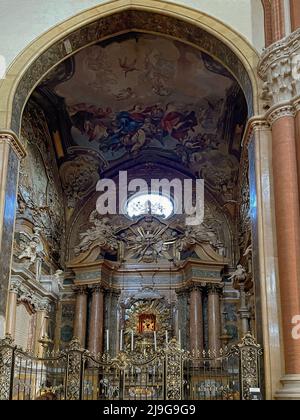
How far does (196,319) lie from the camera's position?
55.7 feet

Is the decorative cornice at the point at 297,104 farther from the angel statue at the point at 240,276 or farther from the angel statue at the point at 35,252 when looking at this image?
the angel statue at the point at 35,252

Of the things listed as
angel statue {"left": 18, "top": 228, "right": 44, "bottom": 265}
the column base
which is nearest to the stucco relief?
angel statue {"left": 18, "top": 228, "right": 44, "bottom": 265}

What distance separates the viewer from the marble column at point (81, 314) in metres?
17.1

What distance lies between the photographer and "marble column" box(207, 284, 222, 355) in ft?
54.4

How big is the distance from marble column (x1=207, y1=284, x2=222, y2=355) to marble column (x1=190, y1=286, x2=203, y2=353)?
29cm

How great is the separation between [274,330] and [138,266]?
9.56 m

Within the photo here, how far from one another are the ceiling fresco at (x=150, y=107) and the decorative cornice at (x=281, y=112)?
4578 mm

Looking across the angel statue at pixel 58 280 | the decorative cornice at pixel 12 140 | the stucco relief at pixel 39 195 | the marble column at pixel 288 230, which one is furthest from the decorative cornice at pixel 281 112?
the angel statue at pixel 58 280

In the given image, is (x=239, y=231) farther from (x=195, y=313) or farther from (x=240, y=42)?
(x=240, y=42)

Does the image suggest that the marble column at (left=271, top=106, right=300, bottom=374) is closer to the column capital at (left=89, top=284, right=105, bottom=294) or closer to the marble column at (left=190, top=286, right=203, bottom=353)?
the marble column at (left=190, top=286, right=203, bottom=353)

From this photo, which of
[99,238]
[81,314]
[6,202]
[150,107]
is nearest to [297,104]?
[6,202]

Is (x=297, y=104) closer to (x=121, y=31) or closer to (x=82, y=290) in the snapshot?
(x=121, y=31)

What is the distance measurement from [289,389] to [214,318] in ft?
27.8
